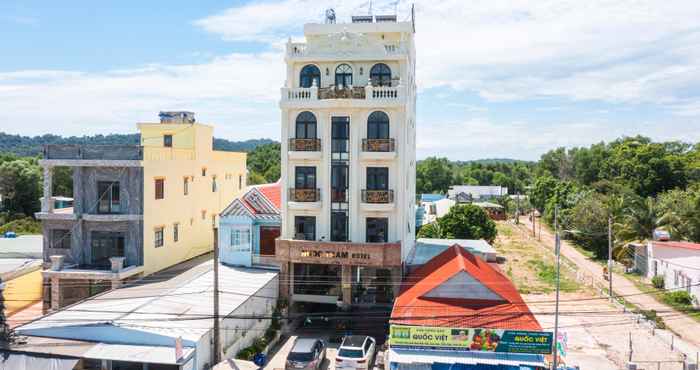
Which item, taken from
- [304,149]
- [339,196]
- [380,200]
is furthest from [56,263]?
[380,200]

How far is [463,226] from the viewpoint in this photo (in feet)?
142

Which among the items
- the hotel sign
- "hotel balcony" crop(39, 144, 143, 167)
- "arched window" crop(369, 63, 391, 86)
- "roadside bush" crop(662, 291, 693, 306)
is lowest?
"roadside bush" crop(662, 291, 693, 306)

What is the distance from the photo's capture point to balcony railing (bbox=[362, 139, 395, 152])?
25422 mm

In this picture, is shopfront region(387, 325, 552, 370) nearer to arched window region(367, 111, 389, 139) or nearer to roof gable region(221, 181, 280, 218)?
arched window region(367, 111, 389, 139)

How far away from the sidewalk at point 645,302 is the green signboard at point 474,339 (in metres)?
9.20

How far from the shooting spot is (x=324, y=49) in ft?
87.5

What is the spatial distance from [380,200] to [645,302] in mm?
16941

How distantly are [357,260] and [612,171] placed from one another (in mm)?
67726

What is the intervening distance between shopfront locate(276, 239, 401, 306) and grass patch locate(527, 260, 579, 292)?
14269 millimetres

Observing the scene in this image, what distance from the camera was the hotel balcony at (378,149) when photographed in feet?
83.3

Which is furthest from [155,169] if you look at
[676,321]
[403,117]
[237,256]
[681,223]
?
[681,223]

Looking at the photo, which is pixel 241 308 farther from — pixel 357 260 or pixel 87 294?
pixel 87 294

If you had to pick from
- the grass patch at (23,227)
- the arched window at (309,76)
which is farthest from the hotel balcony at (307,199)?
the grass patch at (23,227)

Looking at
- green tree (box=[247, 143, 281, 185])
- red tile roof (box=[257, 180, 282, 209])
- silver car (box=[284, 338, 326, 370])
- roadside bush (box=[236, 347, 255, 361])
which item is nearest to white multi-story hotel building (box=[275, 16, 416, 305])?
red tile roof (box=[257, 180, 282, 209])
